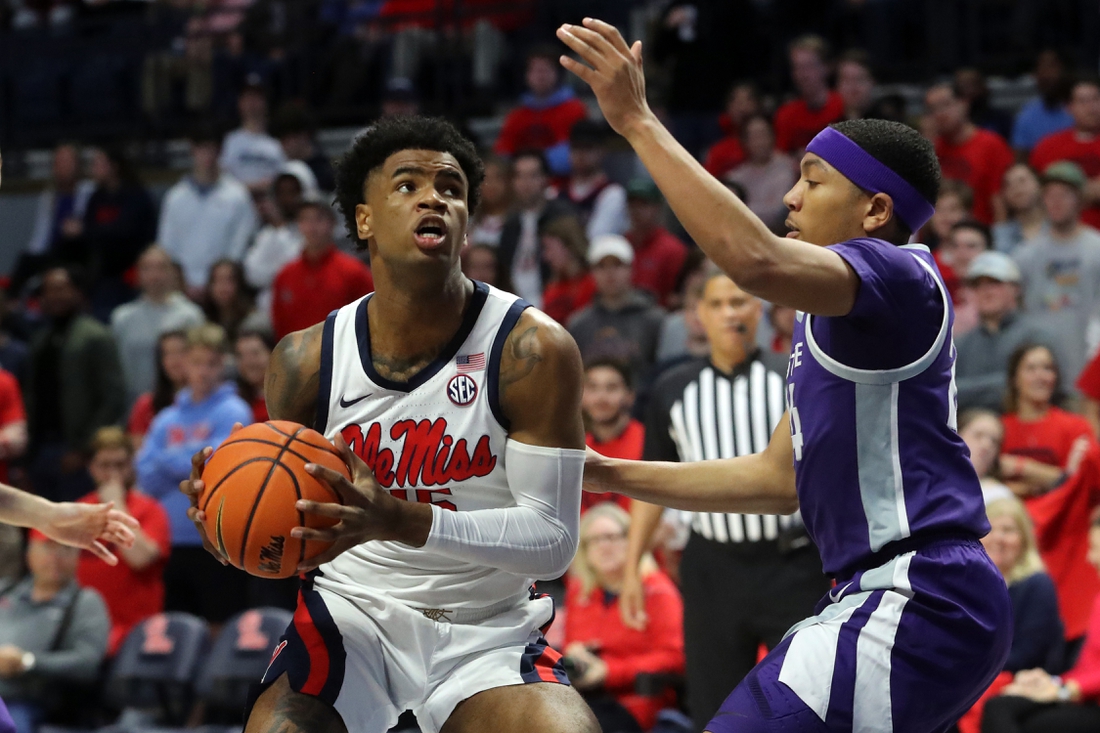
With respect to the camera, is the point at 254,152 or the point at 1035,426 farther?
the point at 254,152

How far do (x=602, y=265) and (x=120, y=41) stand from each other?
7.89 metres

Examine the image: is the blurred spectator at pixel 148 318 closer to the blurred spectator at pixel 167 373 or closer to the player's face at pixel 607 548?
the blurred spectator at pixel 167 373

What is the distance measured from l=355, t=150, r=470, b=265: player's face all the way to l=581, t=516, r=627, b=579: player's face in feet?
10.9

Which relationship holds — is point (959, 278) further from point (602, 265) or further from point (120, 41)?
point (120, 41)

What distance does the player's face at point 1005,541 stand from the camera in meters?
6.61

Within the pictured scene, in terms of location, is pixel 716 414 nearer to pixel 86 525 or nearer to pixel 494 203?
pixel 86 525

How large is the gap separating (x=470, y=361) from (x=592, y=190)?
697 centimetres

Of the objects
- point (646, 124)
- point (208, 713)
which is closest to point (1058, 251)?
point (208, 713)

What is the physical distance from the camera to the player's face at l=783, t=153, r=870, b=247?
3586 millimetres

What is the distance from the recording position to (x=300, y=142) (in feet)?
40.7

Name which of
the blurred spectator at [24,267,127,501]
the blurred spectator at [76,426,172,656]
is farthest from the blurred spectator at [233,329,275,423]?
the blurred spectator at [24,267,127,501]

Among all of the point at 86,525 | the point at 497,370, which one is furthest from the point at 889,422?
the point at 86,525

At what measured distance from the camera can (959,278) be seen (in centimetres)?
862

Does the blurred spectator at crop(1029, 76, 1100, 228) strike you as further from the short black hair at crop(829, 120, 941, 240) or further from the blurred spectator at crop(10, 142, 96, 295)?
the blurred spectator at crop(10, 142, 96, 295)
